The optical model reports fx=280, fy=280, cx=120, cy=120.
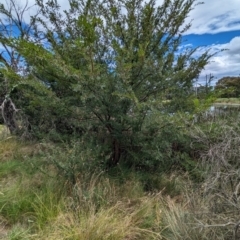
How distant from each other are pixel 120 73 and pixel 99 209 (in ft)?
5.59

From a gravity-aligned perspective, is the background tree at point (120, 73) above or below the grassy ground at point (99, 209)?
above

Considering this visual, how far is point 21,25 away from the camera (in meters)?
7.79

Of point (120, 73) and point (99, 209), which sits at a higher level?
point (120, 73)

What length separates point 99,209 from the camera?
10.4 ft

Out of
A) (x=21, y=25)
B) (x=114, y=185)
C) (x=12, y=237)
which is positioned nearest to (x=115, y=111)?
(x=114, y=185)

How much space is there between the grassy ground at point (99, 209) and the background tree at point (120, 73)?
1.86 feet

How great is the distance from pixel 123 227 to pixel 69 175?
116 cm

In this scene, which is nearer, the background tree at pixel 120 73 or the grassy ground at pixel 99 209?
the grassy ground at pixel 99 209

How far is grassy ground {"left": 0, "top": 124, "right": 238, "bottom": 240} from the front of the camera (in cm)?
274

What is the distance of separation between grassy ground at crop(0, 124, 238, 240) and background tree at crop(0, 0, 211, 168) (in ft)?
1.86

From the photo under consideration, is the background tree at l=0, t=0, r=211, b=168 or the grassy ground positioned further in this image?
the background tree at l=0, t=0, r=211, b=168

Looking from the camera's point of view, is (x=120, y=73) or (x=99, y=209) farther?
(x=120, y=73)

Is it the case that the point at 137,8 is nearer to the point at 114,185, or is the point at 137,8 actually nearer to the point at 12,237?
the point at 114,185

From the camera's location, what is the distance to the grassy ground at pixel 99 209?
9.00 feet
